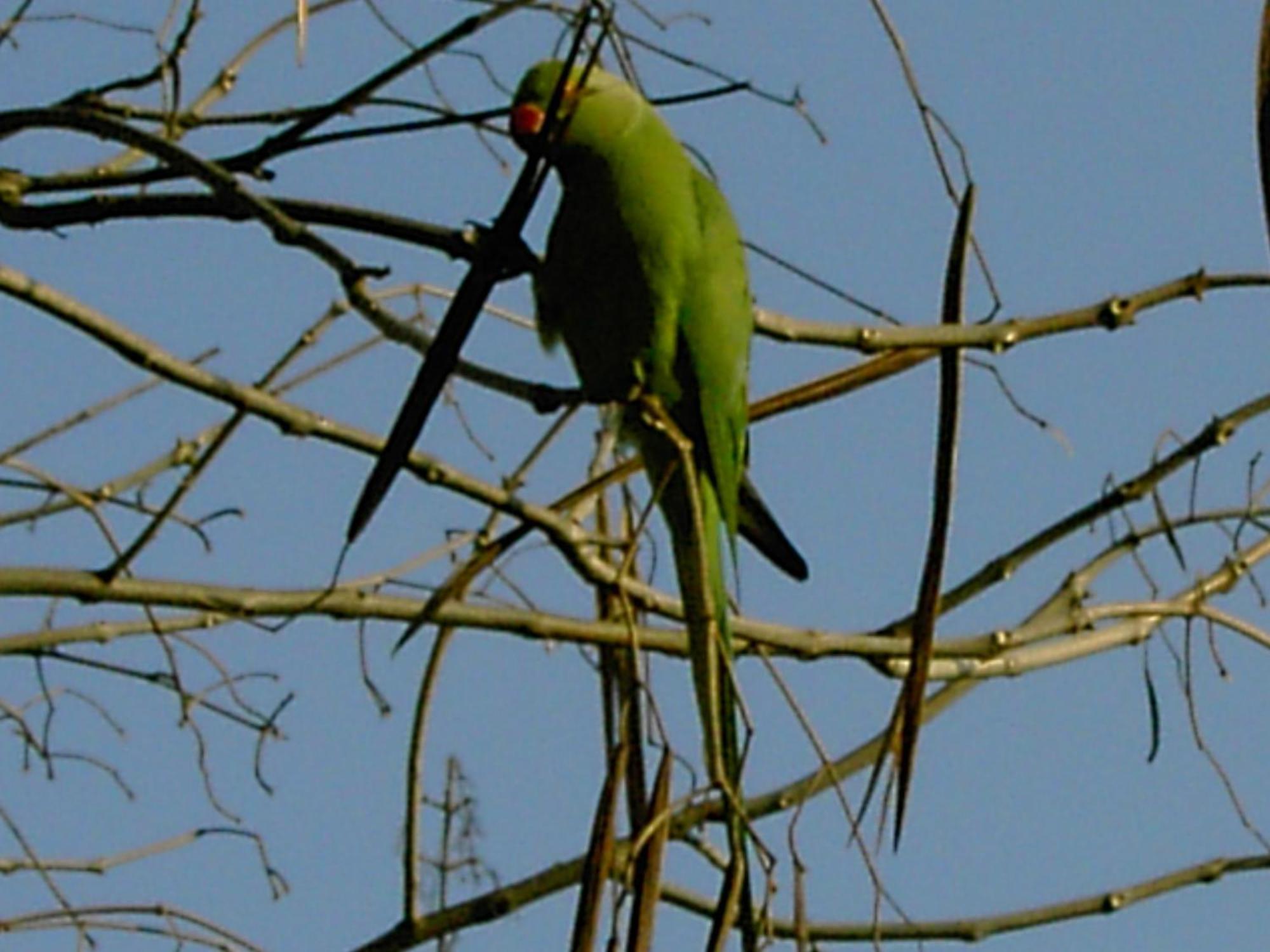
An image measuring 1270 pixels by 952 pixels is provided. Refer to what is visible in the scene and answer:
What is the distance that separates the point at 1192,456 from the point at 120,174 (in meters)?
0.95

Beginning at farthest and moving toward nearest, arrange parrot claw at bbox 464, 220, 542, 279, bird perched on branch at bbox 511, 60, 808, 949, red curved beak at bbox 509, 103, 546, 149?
bird perched on branch at bbox 511, 60, 808, 949 < red curved beak at bbox 509, 103, 546, 149 < parrot claw at bbox 464, 220, 542, 279

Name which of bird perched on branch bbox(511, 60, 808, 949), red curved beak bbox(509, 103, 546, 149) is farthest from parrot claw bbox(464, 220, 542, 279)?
bird perched on branch bbox(511, 60, 808, 949)

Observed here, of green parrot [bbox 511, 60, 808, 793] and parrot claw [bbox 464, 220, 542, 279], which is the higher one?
green parrot [bbox 511, 60, 808, 793]

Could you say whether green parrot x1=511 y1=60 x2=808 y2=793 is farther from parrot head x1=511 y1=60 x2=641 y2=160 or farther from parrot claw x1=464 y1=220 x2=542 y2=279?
parrot claw x1=464 y1=220 x2=542 y2=279

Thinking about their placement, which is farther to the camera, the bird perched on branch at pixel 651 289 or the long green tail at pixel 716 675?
the bird perched on branch at pixel 651 289

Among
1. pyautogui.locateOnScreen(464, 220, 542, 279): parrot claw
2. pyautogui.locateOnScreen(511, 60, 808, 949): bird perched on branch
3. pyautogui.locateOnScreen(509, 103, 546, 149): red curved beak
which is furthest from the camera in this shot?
pyautogui.locateOnScreen(511, 60, 808, 949): bird perched on branch

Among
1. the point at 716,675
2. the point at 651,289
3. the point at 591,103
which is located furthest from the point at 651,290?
the point at 716,675

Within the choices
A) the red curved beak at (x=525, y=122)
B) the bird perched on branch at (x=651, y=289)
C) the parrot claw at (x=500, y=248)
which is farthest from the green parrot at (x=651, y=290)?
the parrot claw at (x=500, y=248)

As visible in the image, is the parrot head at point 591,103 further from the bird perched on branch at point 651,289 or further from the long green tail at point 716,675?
the long green tail at point 716,675

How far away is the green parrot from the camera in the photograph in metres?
2.31

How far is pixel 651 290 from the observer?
2338mm

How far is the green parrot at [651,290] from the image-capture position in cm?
231

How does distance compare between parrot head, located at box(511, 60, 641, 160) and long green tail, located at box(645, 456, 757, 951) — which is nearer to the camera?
long green tail, located at box(645, 456, 757, 951)

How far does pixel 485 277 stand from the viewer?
1.05 meters
